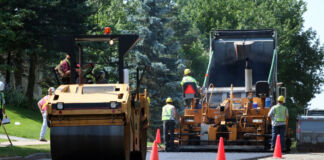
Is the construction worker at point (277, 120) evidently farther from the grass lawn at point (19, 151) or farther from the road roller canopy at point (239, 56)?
the grass lawn at point (19, 151)

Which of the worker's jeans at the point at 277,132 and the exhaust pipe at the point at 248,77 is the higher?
the exhaust pipe at the point at 248,77

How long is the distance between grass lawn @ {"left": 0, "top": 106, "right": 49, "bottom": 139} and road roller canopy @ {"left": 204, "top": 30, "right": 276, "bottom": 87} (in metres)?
6.96

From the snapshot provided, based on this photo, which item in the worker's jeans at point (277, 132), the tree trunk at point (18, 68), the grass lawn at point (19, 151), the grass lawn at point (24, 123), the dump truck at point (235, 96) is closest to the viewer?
the grass lawn at point (19, 151)

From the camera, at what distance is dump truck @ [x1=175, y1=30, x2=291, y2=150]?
818 inches

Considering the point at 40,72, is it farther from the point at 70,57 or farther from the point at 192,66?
the point at 70,57

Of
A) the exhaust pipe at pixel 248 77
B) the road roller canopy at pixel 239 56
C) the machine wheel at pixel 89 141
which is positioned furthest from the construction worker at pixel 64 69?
the road roller canopy at pixel 239 56

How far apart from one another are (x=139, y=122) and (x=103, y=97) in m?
1.78

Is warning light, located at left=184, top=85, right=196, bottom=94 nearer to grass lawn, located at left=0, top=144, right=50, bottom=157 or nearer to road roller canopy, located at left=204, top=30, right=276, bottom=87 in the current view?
road roller canopy, located at left=204, top=30, right=276, bottom=87

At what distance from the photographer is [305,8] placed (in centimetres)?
6178

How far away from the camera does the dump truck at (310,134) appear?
80.1 feet

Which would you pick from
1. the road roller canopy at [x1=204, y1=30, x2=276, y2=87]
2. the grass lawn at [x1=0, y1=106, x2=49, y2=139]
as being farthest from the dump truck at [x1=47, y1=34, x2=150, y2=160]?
the grass lawn at [x1=0, y1=106, x2=49, y2=139]

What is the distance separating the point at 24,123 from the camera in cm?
3098

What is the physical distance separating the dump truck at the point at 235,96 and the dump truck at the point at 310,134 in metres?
2.53

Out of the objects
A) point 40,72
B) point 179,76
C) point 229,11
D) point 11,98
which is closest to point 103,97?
point 11,98
